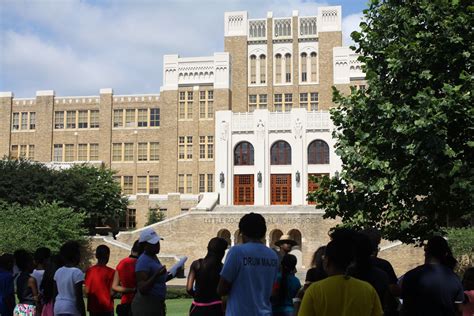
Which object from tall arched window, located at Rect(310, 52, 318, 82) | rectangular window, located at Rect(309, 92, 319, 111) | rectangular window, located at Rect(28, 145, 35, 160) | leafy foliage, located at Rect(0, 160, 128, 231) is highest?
tall arched window, located at Rect(310, 52, 318, 82)

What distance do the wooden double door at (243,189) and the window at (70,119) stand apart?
17237 mm

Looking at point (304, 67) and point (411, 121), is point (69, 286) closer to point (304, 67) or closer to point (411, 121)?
point (411, 121)

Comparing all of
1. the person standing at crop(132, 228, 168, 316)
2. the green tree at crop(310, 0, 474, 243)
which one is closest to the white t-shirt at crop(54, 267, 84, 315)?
the person standing at crop(132, 228, 168, 316)

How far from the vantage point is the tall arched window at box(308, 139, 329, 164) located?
49.8 meters

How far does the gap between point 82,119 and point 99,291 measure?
52.3 metres

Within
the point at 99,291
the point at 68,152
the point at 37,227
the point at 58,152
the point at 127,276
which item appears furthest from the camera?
the point at 58,152

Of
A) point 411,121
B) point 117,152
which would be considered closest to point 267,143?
point 117,152

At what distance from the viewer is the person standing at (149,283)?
723 centimetres

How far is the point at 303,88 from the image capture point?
5481 cm

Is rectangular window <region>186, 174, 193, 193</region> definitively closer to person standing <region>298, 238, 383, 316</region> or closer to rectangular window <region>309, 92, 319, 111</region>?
rectangular window <region>309, 92, 319, 111</region>

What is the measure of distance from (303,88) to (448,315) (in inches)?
1941

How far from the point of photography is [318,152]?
50.0 meters

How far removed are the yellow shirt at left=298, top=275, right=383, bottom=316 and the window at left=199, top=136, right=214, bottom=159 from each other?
164 ft

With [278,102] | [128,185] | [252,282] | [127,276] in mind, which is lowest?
[127,276]
